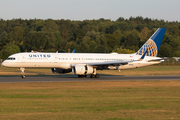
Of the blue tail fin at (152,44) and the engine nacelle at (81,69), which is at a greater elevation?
the blue tail fin at (152,44)

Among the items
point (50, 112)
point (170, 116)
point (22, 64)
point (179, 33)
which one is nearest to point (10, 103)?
point (50, 112)

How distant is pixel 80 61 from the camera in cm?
3891

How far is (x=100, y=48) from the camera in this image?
105 meters

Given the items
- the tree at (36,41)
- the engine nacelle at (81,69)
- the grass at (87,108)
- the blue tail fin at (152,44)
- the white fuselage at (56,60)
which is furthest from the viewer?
the tree at (36,41)

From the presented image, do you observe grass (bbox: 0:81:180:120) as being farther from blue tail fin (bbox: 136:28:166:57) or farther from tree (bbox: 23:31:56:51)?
tree (bbox: 23:31:56:51)

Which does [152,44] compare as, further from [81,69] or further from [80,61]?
[81,69]

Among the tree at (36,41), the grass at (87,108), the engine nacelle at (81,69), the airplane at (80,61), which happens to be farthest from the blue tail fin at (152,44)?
the tree at (36,41)

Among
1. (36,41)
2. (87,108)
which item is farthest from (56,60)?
(36,41)

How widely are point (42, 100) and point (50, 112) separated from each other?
13.0 feet

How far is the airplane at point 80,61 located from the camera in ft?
118

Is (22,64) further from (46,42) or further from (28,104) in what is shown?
(46,42)

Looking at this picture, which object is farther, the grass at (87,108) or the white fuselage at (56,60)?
the white fuselage at (56,60)

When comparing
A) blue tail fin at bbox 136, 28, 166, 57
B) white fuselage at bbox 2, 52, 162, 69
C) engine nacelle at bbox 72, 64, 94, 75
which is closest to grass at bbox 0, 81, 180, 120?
engine nacelle at bbox 72, 64, 94, 75

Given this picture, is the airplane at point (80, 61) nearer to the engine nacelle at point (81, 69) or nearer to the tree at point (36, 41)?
the engine nacelle at point (81, 69)
